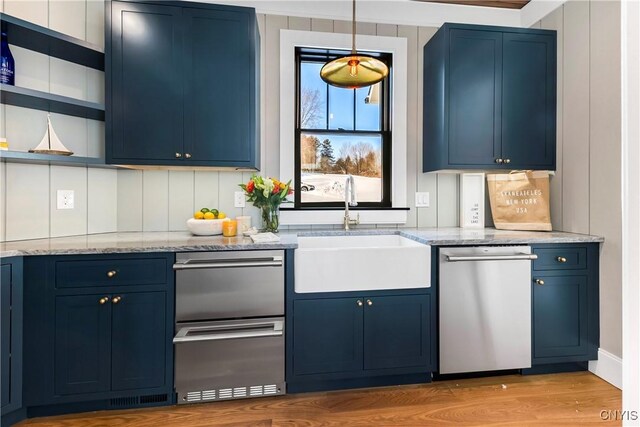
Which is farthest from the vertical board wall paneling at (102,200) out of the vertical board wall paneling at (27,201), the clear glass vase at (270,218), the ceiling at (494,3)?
the ceiling at (494,3)

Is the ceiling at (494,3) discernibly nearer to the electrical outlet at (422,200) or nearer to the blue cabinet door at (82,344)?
the electrical outlet at (422,200)

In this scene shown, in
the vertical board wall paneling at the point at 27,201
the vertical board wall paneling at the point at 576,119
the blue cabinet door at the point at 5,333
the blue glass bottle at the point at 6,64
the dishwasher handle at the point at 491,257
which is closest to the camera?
the blue cabinet door at the point at 5,333

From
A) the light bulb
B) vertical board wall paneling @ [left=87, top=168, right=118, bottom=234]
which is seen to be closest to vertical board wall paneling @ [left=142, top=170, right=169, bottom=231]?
vertical board wall paneling @ [left=87, top=168, right=118, bottom=234]

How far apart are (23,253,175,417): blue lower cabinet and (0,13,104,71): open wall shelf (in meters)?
1.27

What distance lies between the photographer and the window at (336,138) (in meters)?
2.76

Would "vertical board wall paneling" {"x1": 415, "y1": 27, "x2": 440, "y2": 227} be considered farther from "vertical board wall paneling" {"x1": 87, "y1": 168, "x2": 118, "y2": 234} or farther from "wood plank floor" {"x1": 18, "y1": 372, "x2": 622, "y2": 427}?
"vertical board wall paneling" {"x1": 87, "y1": 168, "x2": 118, "y2": 234}

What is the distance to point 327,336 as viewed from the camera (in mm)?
1989

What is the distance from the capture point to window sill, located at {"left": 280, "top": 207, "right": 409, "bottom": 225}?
8.70ft

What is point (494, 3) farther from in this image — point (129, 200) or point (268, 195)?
point (129, 200)

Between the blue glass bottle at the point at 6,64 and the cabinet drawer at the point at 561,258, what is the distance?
3.32 metres

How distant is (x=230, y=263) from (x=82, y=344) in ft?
2.84

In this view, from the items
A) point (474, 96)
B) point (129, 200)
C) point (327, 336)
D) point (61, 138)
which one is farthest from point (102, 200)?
point (474, 96)

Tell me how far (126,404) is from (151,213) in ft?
4.19

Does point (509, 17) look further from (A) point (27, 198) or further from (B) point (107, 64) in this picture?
(A) point (27, 198)
